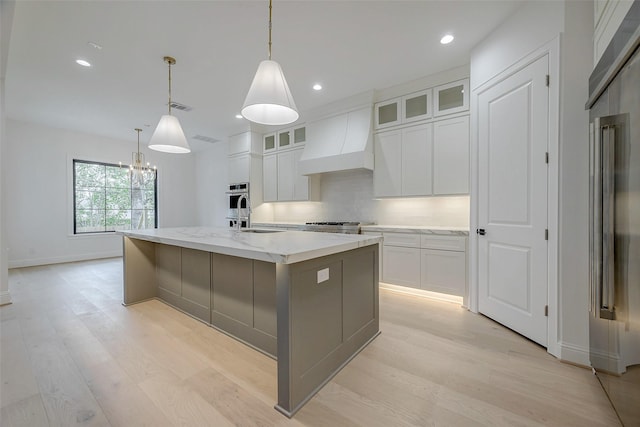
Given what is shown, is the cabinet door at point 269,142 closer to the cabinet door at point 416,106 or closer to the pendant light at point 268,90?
the cabinet door at point 416,106

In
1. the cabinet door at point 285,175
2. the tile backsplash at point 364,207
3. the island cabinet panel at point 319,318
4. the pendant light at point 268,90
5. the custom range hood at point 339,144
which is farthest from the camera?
the cabinet door at point 285,175

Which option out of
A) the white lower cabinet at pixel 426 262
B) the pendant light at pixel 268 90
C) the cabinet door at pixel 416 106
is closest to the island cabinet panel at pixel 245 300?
the pendant light at pixel 268 90

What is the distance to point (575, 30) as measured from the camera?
1.91 metres

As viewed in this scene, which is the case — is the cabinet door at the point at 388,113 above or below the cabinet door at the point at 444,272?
above

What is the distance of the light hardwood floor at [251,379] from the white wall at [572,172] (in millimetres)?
276

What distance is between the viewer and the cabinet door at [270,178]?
17.9 feet

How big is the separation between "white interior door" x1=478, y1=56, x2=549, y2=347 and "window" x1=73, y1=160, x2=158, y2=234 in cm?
587

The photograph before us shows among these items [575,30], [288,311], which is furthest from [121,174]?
[575,30]

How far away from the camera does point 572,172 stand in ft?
6.29

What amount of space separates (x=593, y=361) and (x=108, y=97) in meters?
6.15

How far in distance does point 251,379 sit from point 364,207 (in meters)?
3.28

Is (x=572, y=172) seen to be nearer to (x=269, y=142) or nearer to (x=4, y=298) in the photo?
(x=269, y=142)

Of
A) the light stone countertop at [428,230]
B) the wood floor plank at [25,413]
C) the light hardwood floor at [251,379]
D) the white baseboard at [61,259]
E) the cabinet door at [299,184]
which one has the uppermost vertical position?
the cabinet door at [299,184]

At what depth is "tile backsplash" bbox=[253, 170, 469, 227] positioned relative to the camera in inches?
147
